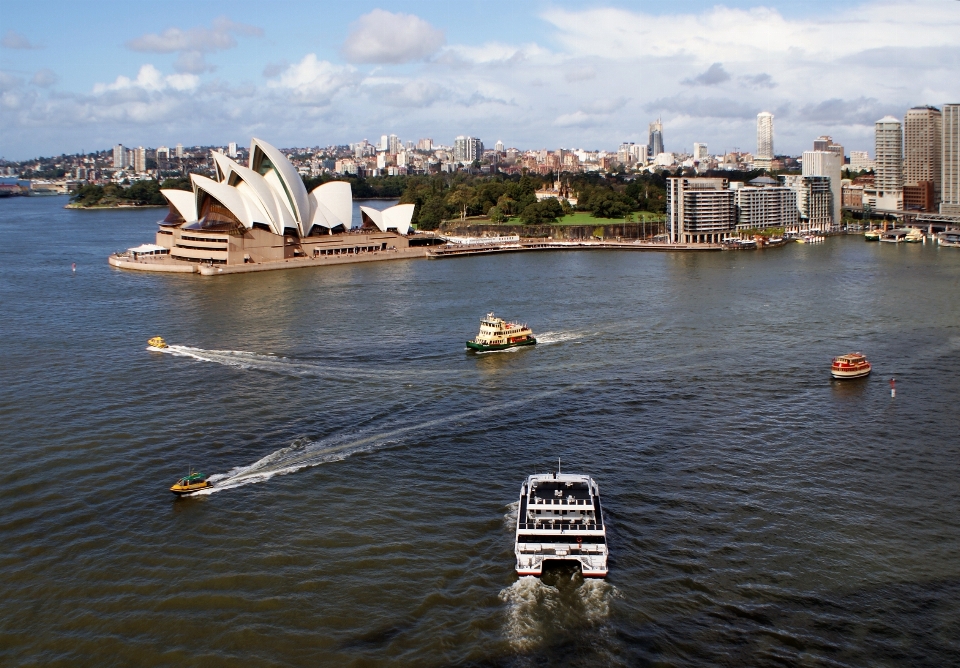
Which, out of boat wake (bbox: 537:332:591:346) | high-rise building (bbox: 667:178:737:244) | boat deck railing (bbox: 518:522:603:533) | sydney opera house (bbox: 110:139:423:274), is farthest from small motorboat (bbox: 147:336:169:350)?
high-rise building (bbox: 667:178:737:244)

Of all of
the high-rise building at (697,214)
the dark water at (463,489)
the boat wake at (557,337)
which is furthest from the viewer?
the high-rise building at (697,214)

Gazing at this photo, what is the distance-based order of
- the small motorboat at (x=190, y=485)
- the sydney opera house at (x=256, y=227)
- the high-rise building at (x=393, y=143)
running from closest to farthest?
1. the small motorboat at (x=190, y=485)
2. the sydney opera house at (x=256, y=227)
3. the high-rise building at (x=393, y=143)

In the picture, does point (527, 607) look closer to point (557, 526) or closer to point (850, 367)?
point (557, 526)

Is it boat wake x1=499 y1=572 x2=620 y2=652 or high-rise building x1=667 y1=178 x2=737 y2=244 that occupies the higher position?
high-rise building x1=667 y1=178 x2=737 y2=244

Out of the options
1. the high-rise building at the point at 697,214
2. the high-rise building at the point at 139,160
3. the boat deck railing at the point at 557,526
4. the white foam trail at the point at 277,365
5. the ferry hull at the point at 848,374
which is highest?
the high-rise building at the point at 139,160

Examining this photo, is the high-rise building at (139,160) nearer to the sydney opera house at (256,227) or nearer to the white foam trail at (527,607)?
the sydney opera house at (256,227)

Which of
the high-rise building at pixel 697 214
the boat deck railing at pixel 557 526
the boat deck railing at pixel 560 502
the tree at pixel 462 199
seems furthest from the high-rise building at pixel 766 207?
the boat deck railing at pixel 557 526

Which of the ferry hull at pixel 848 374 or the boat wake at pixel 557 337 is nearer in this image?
the ferry hull at pixel 848 374

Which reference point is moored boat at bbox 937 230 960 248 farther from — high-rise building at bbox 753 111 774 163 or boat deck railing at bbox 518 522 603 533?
high-rise building at bbox 753 111 774 163
